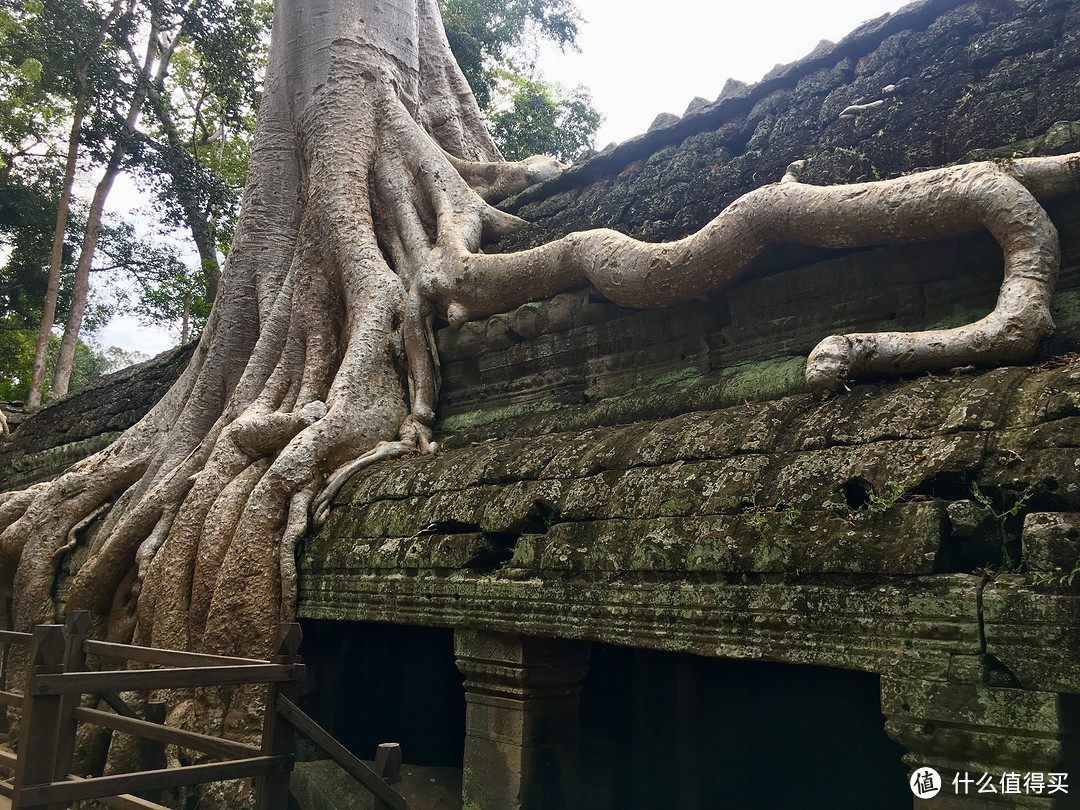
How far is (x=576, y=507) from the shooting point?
3154 mm

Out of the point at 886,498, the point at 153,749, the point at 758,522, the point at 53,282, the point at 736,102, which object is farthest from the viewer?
the point at 53,282

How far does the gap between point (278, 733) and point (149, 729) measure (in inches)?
20.3

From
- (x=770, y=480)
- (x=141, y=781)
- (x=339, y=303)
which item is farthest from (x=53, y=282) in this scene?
(x=770, y=480)

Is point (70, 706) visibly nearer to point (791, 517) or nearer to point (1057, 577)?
point (791, 517)

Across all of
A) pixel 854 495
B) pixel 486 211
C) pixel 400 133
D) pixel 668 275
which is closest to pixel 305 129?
pixel 400 133

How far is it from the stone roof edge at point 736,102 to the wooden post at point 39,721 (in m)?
4.04

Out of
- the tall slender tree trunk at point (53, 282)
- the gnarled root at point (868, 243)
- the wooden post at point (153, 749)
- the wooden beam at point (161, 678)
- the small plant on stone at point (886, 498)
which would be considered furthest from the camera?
the tall slender tree trunk at point (53, 282)

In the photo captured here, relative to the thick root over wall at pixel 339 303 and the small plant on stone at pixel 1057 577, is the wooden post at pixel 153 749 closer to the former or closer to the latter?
the thick root over wall at pixel 339 303

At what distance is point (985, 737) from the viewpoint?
6.62ft

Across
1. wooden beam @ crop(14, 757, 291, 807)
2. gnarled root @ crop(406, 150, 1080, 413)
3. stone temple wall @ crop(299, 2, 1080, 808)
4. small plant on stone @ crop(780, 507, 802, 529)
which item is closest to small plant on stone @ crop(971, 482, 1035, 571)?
stone temple wall @ crop(299, 2, 1080, 808)

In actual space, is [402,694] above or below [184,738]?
below

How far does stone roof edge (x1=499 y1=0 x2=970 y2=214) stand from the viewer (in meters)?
4.18

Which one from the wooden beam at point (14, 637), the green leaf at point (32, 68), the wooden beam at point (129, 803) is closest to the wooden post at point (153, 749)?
the wooden beam at point (14, 637)

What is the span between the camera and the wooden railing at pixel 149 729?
2398 mm
